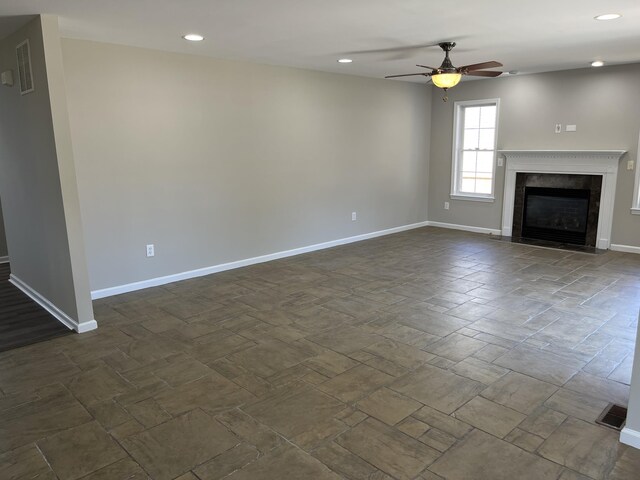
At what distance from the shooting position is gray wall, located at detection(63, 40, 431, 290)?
430cm

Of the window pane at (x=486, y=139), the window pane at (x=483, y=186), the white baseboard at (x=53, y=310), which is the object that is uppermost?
the window pane at (x=486, y=139)

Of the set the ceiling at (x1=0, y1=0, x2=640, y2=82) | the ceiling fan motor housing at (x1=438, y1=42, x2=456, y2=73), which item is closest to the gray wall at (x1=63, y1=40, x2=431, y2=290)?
the ceiling at (x1=0, y1=0, x2=640, y2=82)

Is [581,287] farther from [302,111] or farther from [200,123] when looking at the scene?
[200,123]

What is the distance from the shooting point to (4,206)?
4715mm

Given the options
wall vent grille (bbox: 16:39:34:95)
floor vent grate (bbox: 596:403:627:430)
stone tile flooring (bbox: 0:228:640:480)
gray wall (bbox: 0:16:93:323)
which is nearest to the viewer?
stone tile flooring (bbox: 0:228:640:480)

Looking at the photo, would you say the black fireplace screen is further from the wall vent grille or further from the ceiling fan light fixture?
the wall vent grille

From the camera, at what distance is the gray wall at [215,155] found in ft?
14.1

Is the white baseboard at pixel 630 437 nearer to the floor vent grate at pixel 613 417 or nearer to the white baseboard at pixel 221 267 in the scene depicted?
the floor vent grate at pixel 613 417

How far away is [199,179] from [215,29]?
1.74 meters

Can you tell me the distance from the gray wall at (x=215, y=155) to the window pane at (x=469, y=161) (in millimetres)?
1206

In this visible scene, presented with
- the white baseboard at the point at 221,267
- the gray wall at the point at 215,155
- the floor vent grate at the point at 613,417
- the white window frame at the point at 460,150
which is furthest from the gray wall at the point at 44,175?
the white window frame at the point at 460,150

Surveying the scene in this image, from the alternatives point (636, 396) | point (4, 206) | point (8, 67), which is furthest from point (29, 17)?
point (636, 396)

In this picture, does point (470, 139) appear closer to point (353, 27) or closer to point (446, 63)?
point (446, 63)

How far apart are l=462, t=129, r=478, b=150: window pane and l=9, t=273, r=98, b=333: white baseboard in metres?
6.11
